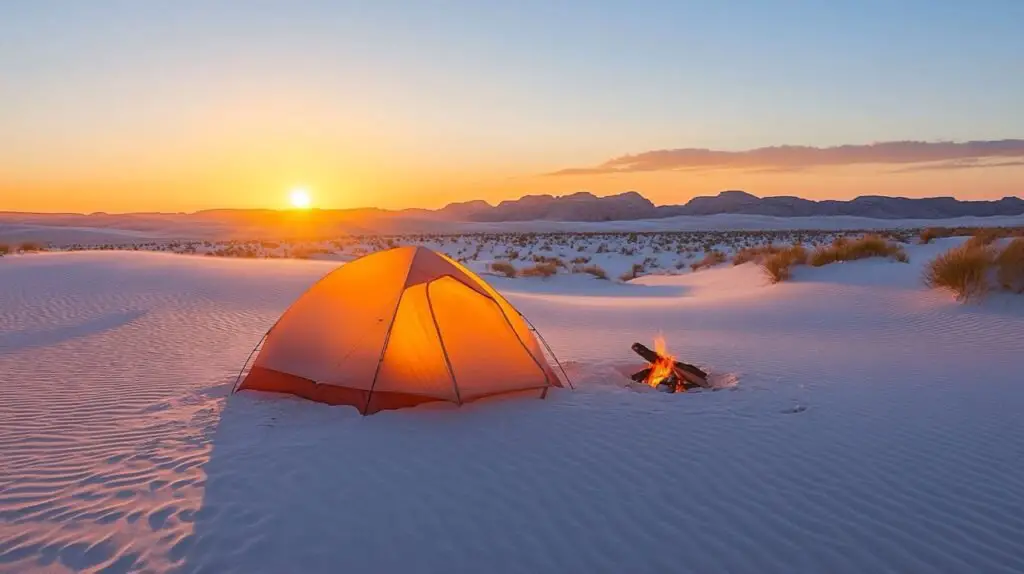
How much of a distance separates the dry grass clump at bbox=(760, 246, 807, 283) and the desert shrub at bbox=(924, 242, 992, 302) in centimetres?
451

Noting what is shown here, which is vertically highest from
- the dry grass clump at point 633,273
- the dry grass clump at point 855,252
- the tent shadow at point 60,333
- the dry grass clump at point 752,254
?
the dry grass clump at point 855,252

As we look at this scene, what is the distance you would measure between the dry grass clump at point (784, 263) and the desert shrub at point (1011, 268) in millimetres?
5619

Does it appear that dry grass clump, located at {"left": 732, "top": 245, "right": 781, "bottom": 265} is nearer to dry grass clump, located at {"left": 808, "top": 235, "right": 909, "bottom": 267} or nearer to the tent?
dry grass clump, located at {"left": 808, "top": 235, "right": 909, "bottom": 267}

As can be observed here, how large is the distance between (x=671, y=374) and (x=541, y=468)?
137 inches

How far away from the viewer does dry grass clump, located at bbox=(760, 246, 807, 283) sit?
62.4 feet

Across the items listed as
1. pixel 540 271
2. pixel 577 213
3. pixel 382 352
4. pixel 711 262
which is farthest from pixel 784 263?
pixel 577 213

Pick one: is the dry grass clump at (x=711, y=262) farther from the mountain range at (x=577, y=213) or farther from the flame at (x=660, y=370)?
the mountain range at (x=577, y=213)

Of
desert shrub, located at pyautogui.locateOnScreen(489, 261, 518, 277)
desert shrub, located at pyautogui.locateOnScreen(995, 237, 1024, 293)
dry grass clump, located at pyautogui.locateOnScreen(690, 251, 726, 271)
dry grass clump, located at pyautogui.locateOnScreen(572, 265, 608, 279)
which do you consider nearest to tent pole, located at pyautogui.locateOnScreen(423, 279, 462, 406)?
desert shrub, located at pyautogui.locateOnScreen(995, 237, 1024, 293)

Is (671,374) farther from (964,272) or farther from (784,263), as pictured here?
(784,263)

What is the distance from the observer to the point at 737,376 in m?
9.24

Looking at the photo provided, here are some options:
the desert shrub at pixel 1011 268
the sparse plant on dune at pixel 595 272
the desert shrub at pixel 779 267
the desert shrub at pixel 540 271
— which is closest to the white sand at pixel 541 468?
the desert shrub at pixel 1011 268

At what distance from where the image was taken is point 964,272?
13.8 meters

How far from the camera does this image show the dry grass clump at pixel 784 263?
19016 millimetres

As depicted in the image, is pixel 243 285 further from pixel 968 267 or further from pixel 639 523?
pixel 968 267
